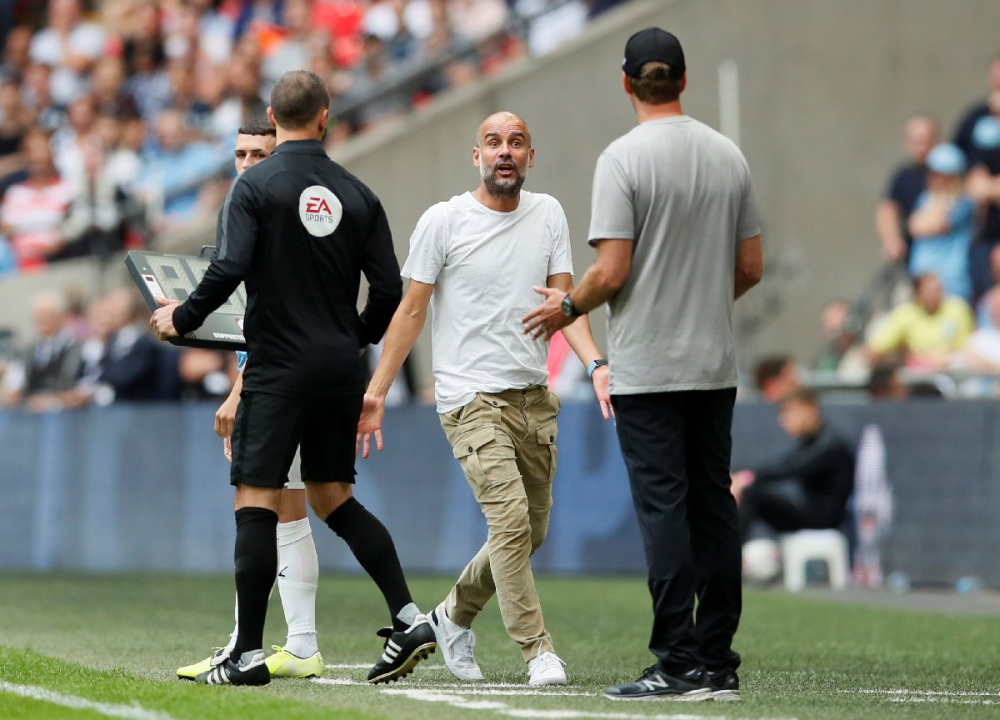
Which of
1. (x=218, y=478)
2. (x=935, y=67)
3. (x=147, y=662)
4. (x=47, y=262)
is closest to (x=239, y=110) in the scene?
(x=47, y=262)

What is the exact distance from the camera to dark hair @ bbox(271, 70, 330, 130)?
21.7ft

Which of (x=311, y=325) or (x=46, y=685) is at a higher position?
(x=311, y=325)

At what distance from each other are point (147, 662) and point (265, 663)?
1.35 metres

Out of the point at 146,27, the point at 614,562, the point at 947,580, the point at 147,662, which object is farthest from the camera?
the point at 146,27

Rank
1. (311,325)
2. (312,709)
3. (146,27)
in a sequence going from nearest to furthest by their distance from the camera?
1. (312,709)
2. (311,325)
3. (146,27)

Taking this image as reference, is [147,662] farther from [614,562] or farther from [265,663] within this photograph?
[614,562]

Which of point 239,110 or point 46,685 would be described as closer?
point 46,685

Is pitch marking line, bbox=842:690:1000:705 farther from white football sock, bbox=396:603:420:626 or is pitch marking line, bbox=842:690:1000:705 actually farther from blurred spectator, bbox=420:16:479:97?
Result: blurred spectator, bbox=420:16:479:97

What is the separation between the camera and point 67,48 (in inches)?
888

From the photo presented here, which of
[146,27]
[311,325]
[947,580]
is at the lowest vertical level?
[947,580]

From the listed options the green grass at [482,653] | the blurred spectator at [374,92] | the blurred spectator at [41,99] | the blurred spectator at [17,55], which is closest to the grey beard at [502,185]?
the green grass at [482,653]

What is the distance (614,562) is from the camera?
14.6 meters

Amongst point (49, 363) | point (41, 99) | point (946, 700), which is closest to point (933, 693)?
point (946, 700)

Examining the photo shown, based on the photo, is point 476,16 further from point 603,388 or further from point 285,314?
point 285,314
